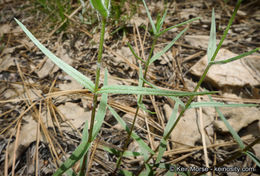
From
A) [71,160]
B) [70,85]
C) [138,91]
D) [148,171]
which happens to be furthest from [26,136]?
[138,91]

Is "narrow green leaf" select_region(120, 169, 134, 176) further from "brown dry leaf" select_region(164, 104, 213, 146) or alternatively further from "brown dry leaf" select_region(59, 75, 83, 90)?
"brown dry leaf" select_region(59, 75, 83, 90)

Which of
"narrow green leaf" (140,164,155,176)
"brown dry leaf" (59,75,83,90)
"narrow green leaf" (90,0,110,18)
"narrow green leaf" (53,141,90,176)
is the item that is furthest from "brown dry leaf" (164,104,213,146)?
"narrow green leaf" (90,0,110,18)

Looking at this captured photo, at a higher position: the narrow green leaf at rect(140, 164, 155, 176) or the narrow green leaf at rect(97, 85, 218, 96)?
the narrow green leaf at rect(97, 85, 218, 96)

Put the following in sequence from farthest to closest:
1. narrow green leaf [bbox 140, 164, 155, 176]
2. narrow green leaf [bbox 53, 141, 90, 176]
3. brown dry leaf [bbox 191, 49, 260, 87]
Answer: brown dry leaf [bbox 191, 49, 260, 87], narrow green leaf [bbox 140, 164, 155, 176], narrow green leaf [bbox 53, 141, 90, 176]

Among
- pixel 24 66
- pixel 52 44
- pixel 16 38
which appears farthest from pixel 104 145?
pixel 16 38

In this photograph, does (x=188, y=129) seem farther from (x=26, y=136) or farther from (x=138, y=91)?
(x=26, y=136)

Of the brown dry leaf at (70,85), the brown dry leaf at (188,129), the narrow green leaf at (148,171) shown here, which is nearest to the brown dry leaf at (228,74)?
the brown dry leaf at (188,129)

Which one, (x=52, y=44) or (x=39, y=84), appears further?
(x=52, y=44)

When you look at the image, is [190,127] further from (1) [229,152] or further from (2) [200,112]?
(1) [229,152]
